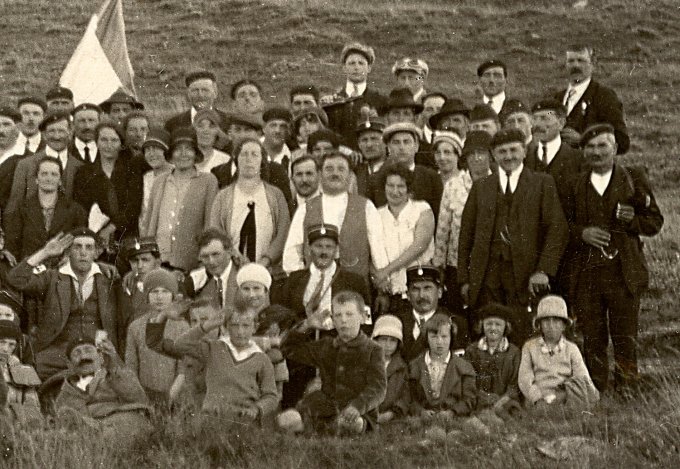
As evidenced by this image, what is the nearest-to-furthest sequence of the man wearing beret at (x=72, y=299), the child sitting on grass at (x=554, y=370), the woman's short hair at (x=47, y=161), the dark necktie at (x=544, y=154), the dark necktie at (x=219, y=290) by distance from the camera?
the child sitting on grass at (x=554, y=370), the dark necktie at (x=219, y=290), the man wearing beret at (x=72, y=299), the dark necktie at (x=544, y=154), the woman's short hair at (x=47, y=161)

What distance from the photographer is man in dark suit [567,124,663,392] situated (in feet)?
31.1

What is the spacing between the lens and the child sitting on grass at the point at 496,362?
29.6ft

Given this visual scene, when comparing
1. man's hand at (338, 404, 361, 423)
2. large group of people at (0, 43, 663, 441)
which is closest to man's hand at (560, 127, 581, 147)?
large group of people at (0, 43, 663, 441)

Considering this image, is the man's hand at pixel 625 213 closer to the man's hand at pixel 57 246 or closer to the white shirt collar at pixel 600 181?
the white shirt collar at pixel 600 181

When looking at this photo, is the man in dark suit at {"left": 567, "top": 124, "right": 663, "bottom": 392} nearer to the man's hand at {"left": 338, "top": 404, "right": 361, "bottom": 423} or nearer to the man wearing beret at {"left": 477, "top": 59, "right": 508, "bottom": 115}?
the man's hand at {"left": 338, "top": 404, "right": 361, "bottom": 423}

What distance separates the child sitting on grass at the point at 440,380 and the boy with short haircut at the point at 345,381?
0.35 meters

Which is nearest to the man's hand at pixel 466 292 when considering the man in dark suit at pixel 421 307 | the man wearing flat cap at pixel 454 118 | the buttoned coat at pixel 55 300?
the man in dark suit at pixel 421 307

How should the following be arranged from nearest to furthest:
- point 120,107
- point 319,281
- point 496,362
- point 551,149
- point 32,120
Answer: point 496,362 → point 319,281 → point 551,149 → point 32,120 → point 120,107

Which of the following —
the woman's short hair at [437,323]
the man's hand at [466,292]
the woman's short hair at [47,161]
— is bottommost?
the woman's short hair at [437,323]

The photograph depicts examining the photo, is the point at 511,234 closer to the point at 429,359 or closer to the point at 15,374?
the point at 429,359

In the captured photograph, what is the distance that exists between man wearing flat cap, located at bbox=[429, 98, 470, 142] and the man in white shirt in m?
1.41

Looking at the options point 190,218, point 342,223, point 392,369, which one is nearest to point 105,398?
point 392,369

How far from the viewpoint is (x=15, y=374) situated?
30.6 ft

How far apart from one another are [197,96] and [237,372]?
12.6 feet
